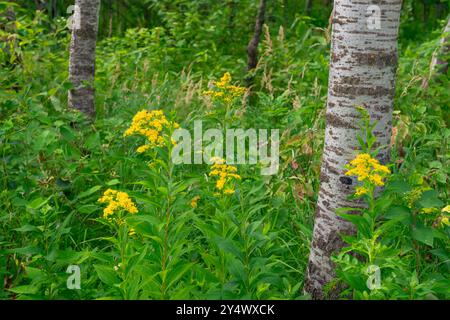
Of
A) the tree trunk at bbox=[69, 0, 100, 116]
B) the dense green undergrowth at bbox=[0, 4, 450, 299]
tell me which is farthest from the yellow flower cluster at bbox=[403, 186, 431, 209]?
the tree trunk at bbox=[69, 0, 100, 116]

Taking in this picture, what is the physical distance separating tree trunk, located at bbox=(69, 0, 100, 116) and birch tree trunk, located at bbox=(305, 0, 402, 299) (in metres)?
3.12

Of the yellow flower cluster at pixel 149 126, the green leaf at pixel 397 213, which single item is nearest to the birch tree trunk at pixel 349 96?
the green leaf at pixel 397 213

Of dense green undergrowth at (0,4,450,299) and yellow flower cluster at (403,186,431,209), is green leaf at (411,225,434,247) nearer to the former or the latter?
dense green undergrowth at (0,4,450,299)

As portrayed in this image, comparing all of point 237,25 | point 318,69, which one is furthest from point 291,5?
point 318,69

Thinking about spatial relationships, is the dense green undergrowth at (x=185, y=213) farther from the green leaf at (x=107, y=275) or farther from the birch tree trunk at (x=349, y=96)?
the birch tree trunk at (x=349, y=96)

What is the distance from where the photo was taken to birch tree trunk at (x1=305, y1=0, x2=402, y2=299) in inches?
113

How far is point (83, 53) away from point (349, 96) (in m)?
3.35

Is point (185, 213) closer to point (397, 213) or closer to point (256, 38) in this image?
point (397, 213)

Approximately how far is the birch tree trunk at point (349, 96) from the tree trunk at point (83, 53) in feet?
10.2

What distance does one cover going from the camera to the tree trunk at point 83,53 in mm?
5543

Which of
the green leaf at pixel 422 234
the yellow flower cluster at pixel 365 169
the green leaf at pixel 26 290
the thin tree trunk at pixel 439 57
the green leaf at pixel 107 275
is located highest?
the thin tree trunk at pixel 439 57

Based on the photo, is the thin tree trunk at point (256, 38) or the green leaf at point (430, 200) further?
the thin tree trunk at point (256, 38)

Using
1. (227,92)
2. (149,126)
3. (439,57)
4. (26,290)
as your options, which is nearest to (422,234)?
(149,126)

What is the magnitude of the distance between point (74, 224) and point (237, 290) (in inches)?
56.5
